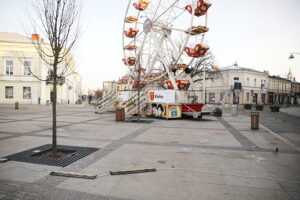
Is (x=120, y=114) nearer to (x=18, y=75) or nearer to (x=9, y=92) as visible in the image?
(x=18, y=75)

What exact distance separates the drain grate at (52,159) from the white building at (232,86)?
47040 millimetres

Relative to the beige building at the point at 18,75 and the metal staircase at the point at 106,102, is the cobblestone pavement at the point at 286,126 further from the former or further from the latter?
the beige building at the point at 18,75

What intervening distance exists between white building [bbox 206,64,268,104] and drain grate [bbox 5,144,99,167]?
47040mm

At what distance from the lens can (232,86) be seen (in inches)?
2012

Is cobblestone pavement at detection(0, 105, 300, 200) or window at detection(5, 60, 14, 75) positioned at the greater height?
window at detection(5, 60, 14, 75)

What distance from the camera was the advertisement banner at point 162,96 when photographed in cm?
1727

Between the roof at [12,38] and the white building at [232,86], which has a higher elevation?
the roof at [12,38]

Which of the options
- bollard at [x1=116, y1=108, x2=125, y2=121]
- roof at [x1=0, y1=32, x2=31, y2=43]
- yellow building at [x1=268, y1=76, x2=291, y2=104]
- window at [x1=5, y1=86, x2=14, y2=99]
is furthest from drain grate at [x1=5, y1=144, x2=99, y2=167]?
yellow building at [x1=268, y1=76, x2=291, y2=104]

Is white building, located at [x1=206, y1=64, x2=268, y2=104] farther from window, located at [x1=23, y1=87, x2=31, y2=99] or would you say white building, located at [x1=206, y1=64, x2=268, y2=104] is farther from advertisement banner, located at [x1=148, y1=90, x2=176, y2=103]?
window, located at [x1=23, y1=87, x2=31, y2=99]

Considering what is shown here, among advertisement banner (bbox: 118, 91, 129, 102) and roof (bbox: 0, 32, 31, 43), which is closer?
advertisement banner (bbox: 118, 91, 129, 102)

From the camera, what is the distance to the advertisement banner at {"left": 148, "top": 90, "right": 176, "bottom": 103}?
56.6 feet

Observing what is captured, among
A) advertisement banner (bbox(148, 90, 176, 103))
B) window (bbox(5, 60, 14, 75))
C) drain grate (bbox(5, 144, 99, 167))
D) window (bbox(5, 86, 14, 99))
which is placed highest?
window (bbox(5, 60, 14, 75))

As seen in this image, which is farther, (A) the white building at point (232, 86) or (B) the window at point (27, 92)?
(A) the white building at point (232, 86)

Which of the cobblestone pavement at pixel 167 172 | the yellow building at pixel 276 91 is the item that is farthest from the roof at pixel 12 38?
the yellow building at pixel 276 91
